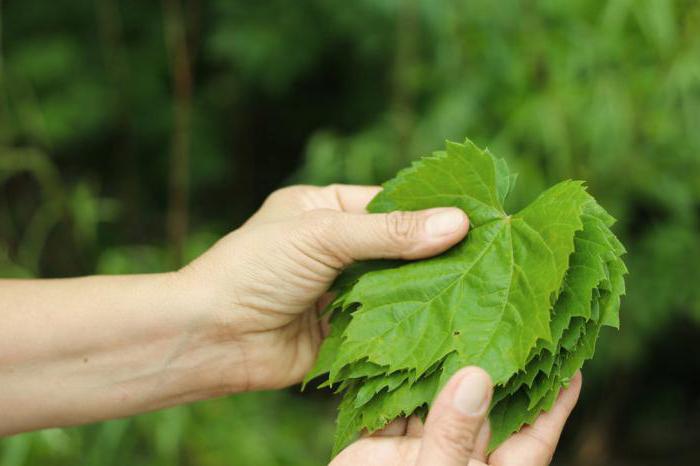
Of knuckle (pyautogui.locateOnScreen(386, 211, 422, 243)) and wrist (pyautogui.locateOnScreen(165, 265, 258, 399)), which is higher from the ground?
knuckle (pyautogui.locateOnScreen(386, 211, 422, 243))

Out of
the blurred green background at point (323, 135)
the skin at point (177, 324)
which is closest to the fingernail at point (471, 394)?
the skin at point (177, 324)

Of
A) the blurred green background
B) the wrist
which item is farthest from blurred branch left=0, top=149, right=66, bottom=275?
the wrist

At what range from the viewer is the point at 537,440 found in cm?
112

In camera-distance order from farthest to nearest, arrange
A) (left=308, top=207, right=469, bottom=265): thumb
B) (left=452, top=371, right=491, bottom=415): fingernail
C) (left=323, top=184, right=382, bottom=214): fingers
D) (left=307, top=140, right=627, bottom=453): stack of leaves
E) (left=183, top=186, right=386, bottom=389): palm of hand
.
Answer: (left=323, top=184, right=382, bottom=214): fingers, (left=183, top=186, right=386, bottom=389): palm of hand, (left=308, top=207, right=469, bottom=265): thumb, (left=307, top=140, right=627, bottom=453): stack of leaves, (left=452, top=371, right=491, bottom=415): fingernail

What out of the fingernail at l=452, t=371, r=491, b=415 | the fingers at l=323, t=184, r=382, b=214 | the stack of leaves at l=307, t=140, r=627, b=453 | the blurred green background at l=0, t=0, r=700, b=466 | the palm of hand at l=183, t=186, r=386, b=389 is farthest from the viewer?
the blurred green background at l=0, t=0, r=700, b=466

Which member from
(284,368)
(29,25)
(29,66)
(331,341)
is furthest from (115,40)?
(331,341)

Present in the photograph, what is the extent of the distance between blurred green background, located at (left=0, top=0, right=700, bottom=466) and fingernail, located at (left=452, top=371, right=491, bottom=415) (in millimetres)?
1142

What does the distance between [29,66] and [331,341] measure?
2.11 meters

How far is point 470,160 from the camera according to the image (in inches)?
44.8

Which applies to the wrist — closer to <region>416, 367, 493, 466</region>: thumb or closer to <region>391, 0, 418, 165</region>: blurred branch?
<region>416, 367, 493, 466</region>: thumb

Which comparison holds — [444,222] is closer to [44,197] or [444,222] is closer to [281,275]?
[281,275]

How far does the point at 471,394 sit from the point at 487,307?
0.20m

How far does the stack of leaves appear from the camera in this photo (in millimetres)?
1034

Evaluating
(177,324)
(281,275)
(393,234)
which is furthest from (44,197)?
(393,234)
